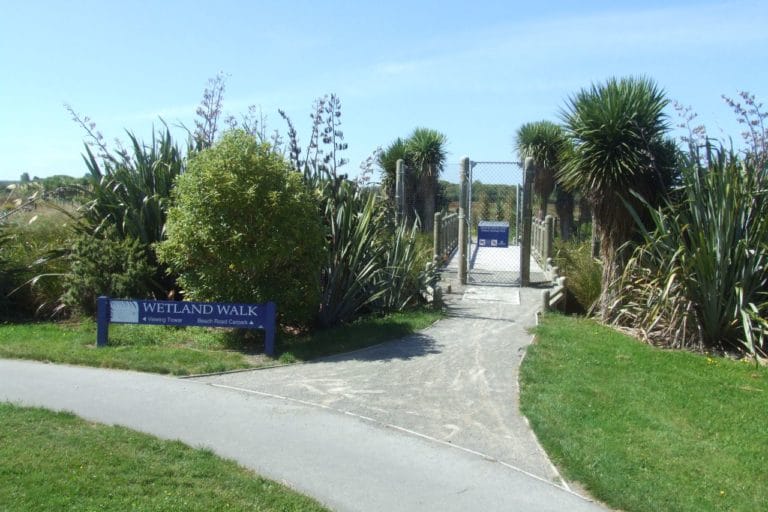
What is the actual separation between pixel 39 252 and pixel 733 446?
37.8ft

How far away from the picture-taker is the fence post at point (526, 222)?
553 inches

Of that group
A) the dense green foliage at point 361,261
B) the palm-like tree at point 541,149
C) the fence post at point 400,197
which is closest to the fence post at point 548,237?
the fence post at point 400,197

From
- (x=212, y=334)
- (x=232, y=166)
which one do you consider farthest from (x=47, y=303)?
(x=232, y=166)

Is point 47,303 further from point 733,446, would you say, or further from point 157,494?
point 733,446

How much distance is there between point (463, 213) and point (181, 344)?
6.67 m

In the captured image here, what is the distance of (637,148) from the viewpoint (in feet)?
36.9

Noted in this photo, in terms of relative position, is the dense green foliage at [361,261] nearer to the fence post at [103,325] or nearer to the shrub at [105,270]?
the shrub at [105,270]

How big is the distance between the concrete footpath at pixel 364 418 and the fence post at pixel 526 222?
4847mm

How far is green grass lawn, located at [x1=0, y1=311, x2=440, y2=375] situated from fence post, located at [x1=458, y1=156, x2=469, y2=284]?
10.8 ft

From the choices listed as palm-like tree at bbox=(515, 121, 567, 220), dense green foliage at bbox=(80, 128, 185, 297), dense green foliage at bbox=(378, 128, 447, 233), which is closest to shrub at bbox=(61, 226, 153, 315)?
dense green foliage at bbox=(80, 128, 185, 297)

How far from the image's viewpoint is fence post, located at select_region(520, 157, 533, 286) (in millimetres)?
14039

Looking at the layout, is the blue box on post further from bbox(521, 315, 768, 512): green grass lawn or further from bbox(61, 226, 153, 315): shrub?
bbox(61, 226, 153, 315): shrub

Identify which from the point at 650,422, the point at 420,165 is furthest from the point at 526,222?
the point at 420,165

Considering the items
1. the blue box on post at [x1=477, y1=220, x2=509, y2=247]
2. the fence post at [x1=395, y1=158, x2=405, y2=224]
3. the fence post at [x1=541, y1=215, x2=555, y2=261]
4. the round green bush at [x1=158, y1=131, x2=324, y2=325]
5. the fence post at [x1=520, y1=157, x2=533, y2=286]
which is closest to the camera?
the round green bush at [x1=158, y1=131, x2=324, y2=325]
